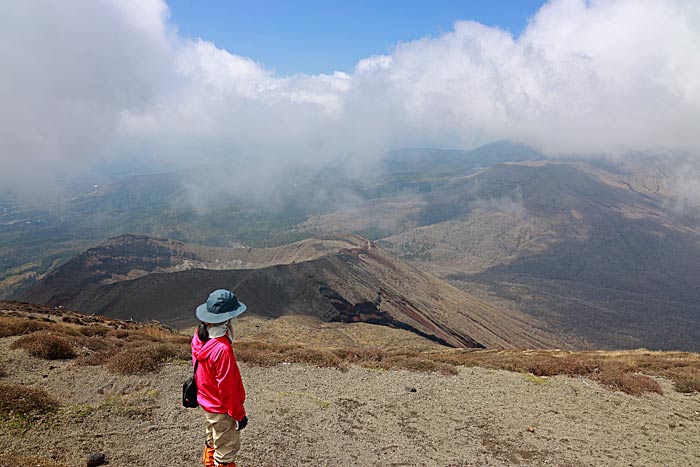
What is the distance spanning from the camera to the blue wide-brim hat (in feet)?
19.1

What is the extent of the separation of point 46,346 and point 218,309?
481 inches

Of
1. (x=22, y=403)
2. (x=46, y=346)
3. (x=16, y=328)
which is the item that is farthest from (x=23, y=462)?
(x=16, y=328)

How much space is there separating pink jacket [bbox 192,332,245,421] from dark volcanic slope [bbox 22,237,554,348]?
38.3m

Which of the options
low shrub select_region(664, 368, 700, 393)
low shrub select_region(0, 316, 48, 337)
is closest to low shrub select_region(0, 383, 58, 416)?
low shrub select_region(0, 316, 48, 337)

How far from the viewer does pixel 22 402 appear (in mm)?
9227

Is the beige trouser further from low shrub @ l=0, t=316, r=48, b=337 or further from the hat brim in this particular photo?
low shrub @ l=0, t=316, r=48, b=337

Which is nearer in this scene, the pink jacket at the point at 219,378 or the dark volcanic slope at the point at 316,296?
the pink jacket at the point at 219,378

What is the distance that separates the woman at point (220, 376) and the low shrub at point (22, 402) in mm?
5875

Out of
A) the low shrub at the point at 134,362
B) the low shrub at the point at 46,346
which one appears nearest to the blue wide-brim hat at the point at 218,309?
the low shrub at the point at 134,362

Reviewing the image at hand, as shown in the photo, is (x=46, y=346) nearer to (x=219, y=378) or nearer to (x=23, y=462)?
(x=23, y=462)

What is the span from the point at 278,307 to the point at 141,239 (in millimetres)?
53623

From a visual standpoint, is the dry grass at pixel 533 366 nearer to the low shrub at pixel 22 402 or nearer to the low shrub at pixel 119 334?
the low shrub at pixel 119 334

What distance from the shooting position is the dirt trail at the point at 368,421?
8.92 metres

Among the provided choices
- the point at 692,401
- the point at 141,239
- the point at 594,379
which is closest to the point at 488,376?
the point at 594,379
